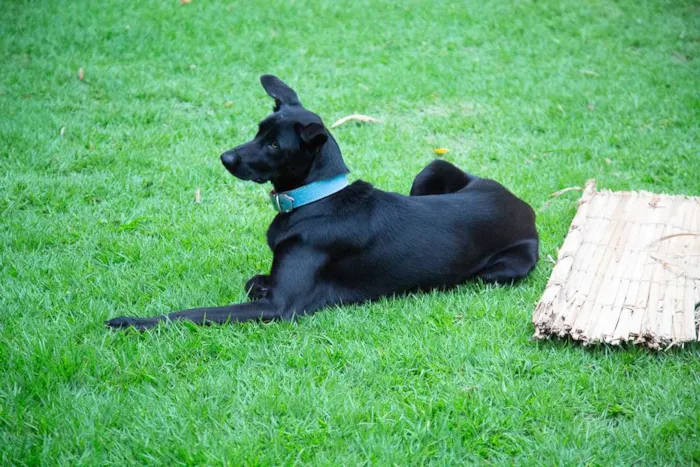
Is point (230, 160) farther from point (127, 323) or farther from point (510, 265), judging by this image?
point (510, 265)

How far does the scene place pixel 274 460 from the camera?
289 cm

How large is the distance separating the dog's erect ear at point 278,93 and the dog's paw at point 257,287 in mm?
1045

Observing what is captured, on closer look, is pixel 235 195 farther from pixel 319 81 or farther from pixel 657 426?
pixel 657 426

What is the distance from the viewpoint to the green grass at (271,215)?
3105 mm

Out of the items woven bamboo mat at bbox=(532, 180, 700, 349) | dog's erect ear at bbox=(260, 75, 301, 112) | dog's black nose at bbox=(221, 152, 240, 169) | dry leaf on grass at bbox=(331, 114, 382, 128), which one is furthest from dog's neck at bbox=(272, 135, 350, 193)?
dry leaf on grass at bbox=(331, 114, 382, 128)

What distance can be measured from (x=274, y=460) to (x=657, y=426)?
64.7 inches

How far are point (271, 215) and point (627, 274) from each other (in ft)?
8.33

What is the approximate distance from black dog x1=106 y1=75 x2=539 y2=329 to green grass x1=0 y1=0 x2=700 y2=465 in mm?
162

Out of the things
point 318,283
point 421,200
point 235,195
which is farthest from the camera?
point 235,195

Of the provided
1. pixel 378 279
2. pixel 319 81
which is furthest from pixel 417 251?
pixel 319 81

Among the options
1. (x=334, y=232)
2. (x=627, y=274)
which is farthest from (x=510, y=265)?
(x=334, y=232)

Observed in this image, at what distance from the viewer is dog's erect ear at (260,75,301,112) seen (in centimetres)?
453

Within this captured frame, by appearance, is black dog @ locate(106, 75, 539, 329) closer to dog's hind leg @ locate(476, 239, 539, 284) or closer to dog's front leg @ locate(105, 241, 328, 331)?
dog's front leg @ locate(105, 241, 328, 331)

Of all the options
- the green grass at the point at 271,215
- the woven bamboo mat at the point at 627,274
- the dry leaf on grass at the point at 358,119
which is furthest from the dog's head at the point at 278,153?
the dry leaf on grass at the point at 358,119
